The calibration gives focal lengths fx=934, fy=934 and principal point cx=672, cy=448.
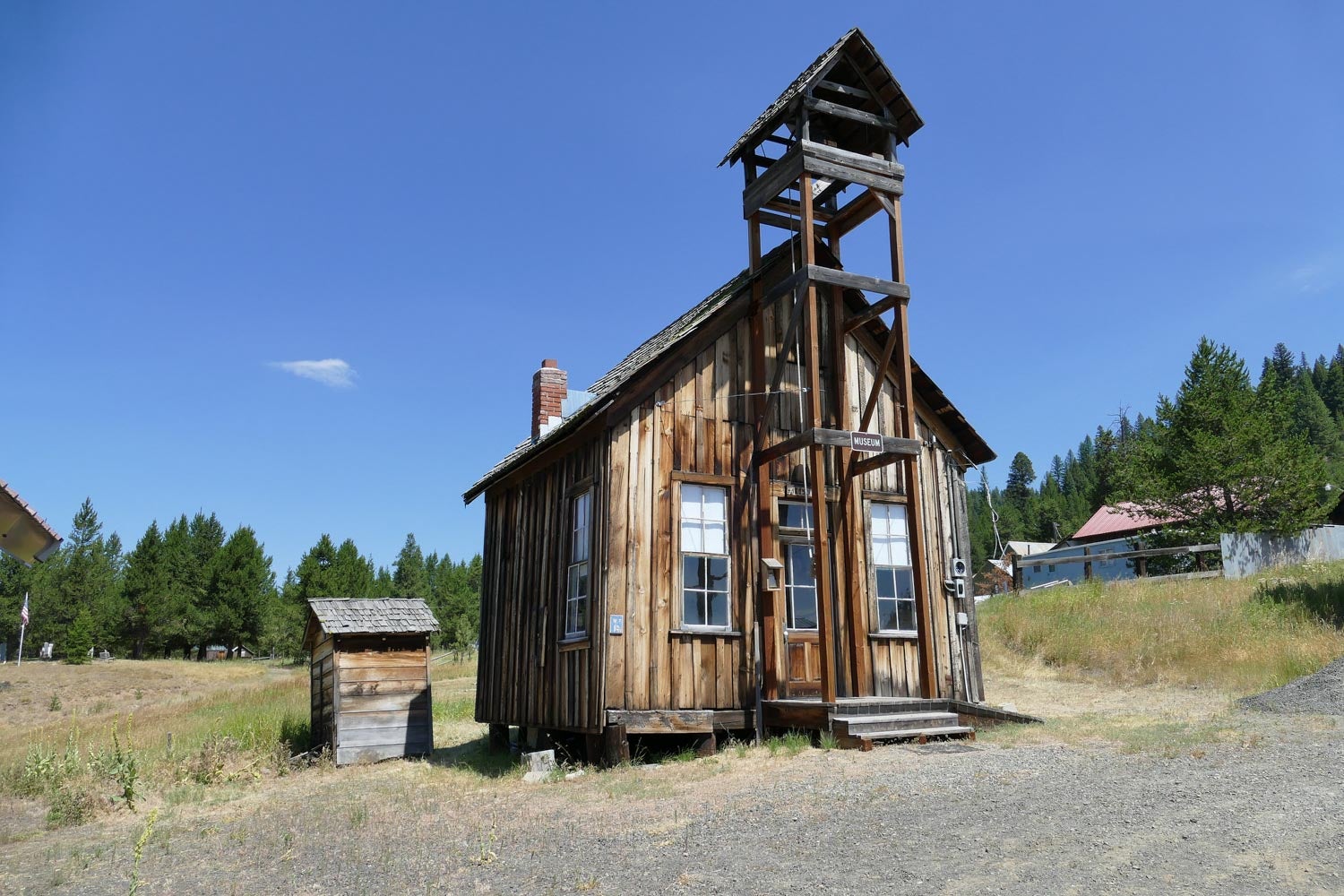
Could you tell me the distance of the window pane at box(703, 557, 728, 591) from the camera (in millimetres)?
12445

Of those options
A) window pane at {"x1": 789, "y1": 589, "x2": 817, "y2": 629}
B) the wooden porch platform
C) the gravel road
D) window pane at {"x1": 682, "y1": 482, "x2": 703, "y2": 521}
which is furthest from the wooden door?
the gravel road

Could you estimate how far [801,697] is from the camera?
41.6 ft

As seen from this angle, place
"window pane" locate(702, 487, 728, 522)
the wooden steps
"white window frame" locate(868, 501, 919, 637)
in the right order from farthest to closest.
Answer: "white window frame" locate(868, 501, 919, 637) → "window pane" locate(702, 487, 728, 522) → the wooden steps

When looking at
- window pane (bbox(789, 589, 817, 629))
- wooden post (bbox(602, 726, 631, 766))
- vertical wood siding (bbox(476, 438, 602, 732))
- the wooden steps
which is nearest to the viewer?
the wooden steps

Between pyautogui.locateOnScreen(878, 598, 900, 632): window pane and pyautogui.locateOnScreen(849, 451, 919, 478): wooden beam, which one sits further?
pyautogui.locateOnScreen(878, 598, 900, 632): window pane

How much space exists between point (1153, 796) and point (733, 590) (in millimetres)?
6005

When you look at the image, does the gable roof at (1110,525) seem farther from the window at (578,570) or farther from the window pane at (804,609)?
the window at (578,570)

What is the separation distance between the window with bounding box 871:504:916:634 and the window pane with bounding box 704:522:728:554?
2.42m

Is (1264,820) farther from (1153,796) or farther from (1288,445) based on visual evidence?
(1288,445)

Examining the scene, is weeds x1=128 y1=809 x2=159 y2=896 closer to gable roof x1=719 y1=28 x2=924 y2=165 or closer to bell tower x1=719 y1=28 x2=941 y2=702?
bell tower x1=719 y1=28 x2=941 y2=702

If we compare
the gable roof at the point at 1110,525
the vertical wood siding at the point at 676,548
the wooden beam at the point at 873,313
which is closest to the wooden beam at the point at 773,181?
the vertical wood siding at the point at 676,548

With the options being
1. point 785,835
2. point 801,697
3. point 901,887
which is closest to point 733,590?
point 801,697

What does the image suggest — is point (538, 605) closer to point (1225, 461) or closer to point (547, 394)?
point (547, 394)

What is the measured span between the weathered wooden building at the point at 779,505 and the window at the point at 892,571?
29mm
